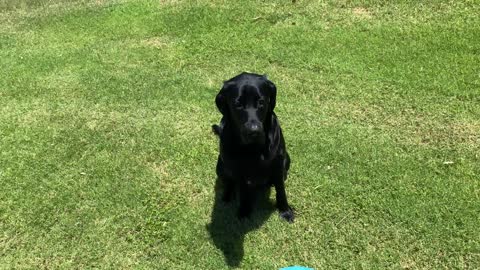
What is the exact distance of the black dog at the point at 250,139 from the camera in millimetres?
3449

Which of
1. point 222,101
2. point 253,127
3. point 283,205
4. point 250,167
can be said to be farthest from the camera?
point 283,205

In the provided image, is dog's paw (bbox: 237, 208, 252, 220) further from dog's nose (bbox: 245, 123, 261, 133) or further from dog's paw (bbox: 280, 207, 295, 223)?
dog's nose (bbox: 245, 123, 261, 133)

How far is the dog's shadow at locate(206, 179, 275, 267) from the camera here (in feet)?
13.6

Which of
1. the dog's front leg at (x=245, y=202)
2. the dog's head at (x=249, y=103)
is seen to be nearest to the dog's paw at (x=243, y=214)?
the dog's front leg at (x=245, y=202)

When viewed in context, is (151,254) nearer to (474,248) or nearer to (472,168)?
(474,248)

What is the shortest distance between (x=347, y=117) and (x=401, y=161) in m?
0.82

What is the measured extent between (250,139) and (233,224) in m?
1.20

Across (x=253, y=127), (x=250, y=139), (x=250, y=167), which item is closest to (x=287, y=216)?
(x=250, y=167)

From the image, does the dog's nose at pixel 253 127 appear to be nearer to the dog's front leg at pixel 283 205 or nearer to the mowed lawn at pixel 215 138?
the dog's front leg at pixel 283 205

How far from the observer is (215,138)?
17.1ft

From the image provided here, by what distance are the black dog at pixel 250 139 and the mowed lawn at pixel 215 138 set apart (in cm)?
40

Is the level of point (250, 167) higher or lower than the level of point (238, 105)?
lower

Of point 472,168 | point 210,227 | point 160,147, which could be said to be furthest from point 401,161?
point 160,147

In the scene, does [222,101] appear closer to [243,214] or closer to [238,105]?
[238,105]
